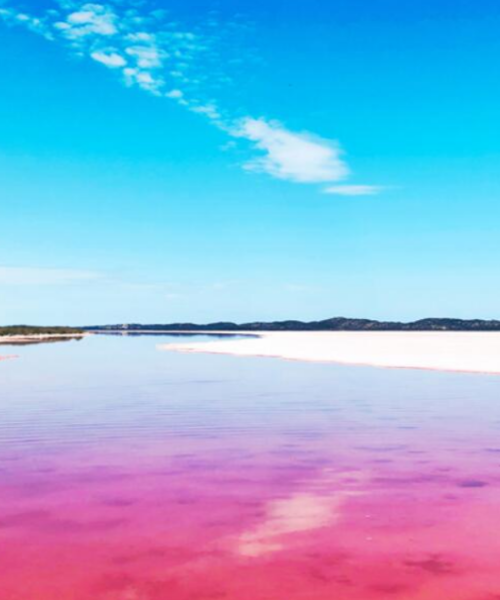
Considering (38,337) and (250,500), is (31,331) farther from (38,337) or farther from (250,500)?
(250,500)

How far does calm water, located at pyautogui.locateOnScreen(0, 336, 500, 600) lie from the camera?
19.0ft

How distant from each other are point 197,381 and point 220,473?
14176mm

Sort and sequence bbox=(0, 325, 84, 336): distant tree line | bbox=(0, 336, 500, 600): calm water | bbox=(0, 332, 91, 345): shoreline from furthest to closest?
bbox=(0, 325, 84, 336): distant tree line → bbox=(0, 332, 91, 345): shoreline → bbox=(0, 336, 500, 600): calm water

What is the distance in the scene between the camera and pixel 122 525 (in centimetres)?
727

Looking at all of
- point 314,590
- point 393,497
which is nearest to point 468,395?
point 393,497

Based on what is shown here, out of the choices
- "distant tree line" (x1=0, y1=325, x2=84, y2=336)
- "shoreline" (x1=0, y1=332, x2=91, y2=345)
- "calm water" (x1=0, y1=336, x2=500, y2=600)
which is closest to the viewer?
"calm water" (x1=0, y1=336, x2=500, y2=600)

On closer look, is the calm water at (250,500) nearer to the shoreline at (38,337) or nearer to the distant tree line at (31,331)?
the shoreline at (38,337)

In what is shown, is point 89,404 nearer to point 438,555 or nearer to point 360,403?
point 360,403

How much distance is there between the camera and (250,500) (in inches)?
→ 326

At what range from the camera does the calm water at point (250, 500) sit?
228 inches

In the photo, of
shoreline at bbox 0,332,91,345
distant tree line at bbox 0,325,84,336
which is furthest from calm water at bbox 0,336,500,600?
distant tree line at bbox 0,325,84,336

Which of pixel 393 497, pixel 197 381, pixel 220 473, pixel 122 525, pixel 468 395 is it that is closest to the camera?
pixel 122 525

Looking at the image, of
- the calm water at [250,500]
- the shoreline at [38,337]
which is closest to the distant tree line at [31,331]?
the shoreline at [38,337]

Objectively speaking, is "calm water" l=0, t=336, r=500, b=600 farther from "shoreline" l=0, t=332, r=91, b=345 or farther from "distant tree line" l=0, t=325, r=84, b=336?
"distant tree line" l=0, t=325, r=84, b=336
